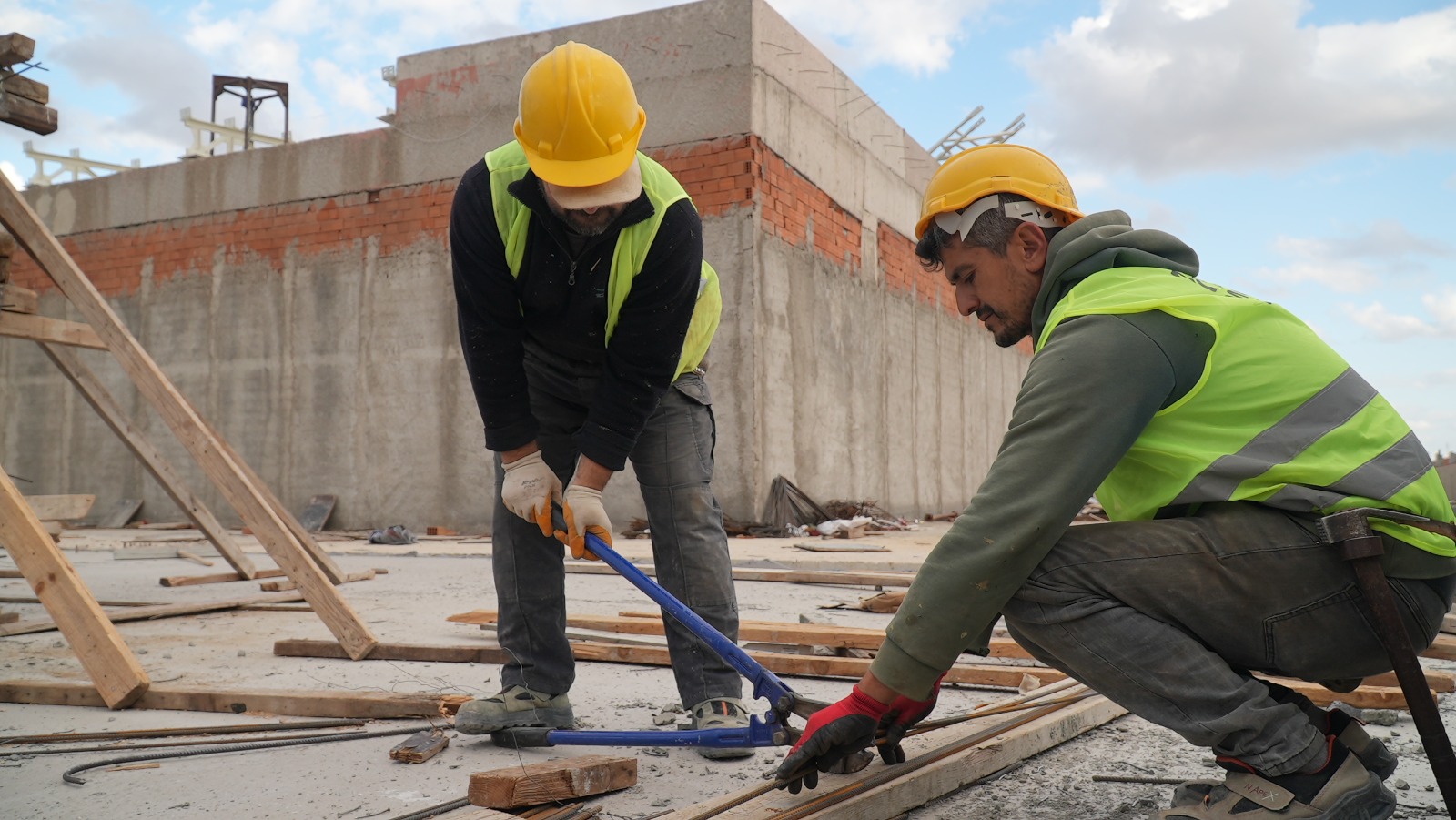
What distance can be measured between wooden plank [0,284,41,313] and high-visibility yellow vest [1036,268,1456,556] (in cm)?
392

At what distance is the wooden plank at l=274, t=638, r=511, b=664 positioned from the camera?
351 cm

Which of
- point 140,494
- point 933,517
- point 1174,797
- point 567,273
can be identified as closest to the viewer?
point 1174,797

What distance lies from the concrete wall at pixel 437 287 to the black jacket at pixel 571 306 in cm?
645

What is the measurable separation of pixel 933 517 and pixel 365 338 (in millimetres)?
6862

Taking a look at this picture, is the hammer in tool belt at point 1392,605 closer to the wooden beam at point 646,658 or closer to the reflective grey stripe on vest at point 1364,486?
the reflective grey stripe on vest at point 1364,486

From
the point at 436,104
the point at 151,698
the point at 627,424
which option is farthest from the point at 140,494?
the point at 627,424

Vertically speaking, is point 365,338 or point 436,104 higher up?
point 436,104

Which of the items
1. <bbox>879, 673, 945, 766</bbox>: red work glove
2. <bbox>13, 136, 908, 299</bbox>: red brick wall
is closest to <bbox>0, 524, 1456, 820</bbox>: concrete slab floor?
<bbox>879, 673, 945, 766</bbox>: red work glove

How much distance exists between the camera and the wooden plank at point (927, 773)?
1861 millimetres

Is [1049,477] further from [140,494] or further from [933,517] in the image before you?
[140,494]

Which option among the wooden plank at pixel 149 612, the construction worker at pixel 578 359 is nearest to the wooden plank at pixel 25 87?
the wooden plank at pixel 149 612

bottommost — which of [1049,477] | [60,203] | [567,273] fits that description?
[1049,477]

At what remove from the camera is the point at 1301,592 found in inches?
64.6

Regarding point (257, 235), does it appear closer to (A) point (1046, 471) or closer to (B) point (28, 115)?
(B) point (28, 115)
